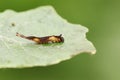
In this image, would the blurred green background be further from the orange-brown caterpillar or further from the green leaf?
the orange-brown caterpillar

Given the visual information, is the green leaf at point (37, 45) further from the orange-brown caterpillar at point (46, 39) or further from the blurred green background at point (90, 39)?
the blurred green background at point (90, 39)

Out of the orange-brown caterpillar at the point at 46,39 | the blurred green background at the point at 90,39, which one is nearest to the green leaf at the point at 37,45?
the orange-brown caterpillar at the point at 46,39

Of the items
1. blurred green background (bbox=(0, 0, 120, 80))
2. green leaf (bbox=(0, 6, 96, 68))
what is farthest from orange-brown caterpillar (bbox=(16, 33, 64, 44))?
blurred green background (bbox=(0, 0, 120, 80))

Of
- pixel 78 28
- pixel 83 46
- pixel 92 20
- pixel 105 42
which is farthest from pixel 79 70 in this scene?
pixel 83 46

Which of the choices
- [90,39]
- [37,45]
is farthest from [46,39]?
[90,39]

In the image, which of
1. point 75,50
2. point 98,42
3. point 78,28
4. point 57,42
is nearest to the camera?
point 75,50

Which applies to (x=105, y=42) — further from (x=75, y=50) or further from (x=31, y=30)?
(x=75, y=50)

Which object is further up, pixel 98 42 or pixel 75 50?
pixel 98 42

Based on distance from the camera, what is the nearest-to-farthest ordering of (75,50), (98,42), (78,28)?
(75,50), (78,28), (98,42)
